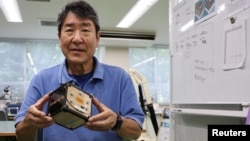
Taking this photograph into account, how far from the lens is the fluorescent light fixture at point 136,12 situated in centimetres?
475

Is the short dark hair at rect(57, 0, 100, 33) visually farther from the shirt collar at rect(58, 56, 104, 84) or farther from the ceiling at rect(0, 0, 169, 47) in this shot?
the ceiling at rect(0, 0, 169, 47)

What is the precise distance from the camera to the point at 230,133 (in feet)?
3.06

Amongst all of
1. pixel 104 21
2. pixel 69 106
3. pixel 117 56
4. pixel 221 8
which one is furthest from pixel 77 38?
pixel 117 56

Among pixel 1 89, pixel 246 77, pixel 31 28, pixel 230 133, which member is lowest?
pixel 1 89

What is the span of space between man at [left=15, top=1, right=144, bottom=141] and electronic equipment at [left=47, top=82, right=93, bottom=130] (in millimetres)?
120

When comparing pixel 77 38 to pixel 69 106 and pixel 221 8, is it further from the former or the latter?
pixel 221 8

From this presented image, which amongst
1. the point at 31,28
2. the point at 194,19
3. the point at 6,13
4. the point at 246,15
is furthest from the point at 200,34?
the point at 31,28

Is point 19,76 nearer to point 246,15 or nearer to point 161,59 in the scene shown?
point 161,59

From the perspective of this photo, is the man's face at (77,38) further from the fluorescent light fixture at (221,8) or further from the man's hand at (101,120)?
the fluorescent light fixture at (221,8)

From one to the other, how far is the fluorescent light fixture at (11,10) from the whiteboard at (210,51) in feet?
10.6

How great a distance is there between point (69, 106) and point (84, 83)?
1.03ft

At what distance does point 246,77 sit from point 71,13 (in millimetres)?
873

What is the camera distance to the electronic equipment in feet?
3.22

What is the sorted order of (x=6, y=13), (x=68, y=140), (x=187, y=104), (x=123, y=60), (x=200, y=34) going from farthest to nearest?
1. (x=123, y=60)
2. (x=6, y=13)
3. (x=187, y=104)
4. (x=200, y=34)
5. (x=68, y=140)
